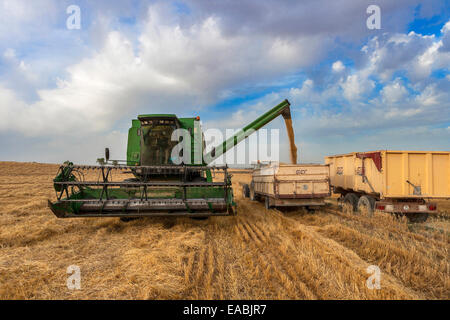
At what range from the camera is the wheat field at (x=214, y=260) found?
301cm

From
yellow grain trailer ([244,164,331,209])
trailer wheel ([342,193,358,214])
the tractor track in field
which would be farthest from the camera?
trailer wheel ([342,193,358,214])

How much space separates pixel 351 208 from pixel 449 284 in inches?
227

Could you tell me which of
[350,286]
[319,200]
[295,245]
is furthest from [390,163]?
[350,286]

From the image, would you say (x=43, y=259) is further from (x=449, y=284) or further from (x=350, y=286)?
(x=449, y=284)

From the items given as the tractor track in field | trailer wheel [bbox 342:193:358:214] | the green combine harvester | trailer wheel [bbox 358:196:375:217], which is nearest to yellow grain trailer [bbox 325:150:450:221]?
trailer wheel [bbox 358:196:375:217]

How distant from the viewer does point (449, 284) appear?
3129 mm

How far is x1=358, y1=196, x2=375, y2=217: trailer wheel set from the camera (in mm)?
7715

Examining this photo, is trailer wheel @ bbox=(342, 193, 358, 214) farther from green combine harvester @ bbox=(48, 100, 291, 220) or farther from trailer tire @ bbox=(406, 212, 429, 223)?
green combine harvester @ bbox=(48, 100, 291, 220)

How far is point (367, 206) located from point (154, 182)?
21.6ft

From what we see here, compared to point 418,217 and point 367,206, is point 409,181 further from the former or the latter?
point 367,206

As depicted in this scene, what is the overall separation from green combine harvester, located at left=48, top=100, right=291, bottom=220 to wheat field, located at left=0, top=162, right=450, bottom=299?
0.56m

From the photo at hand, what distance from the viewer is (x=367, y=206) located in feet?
25.8

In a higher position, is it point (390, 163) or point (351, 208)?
point (390, 163)
